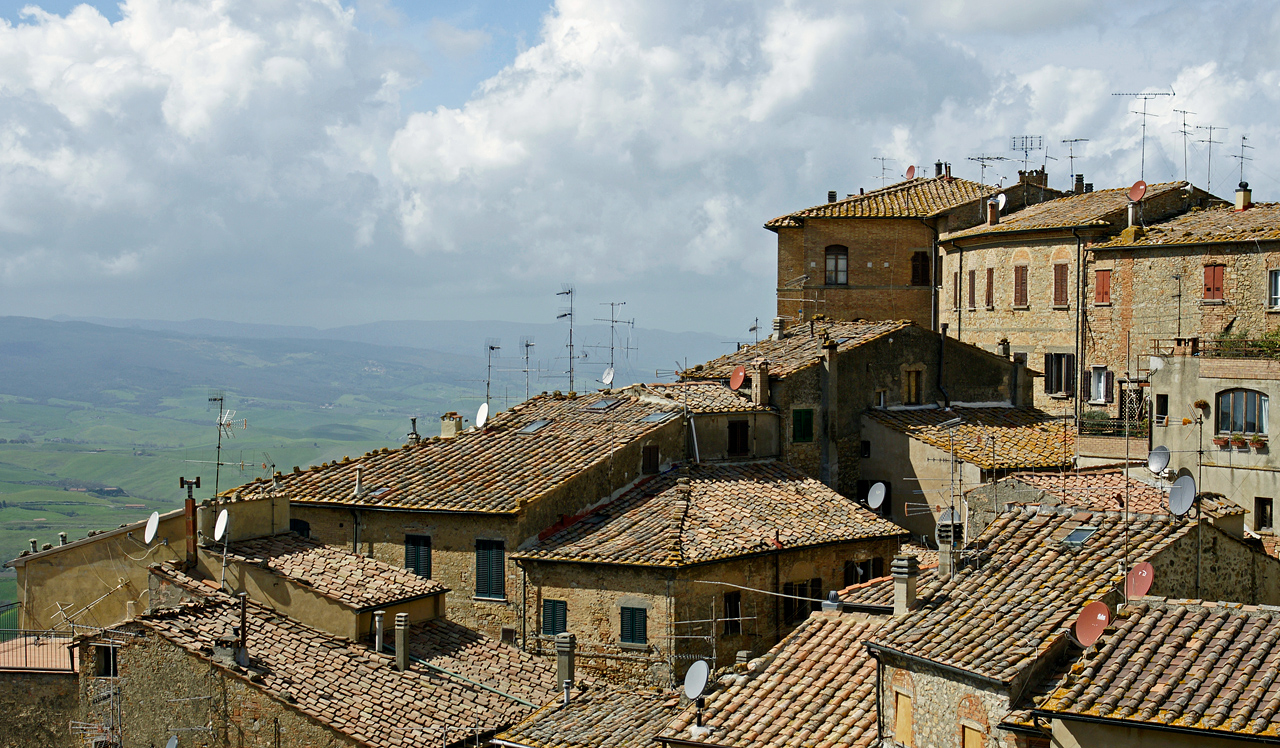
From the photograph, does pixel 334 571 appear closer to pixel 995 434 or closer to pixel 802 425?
pixel 802 425

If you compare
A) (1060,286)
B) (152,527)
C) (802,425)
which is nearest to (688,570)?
(802,425)

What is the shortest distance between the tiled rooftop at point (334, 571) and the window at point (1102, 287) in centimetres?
2188

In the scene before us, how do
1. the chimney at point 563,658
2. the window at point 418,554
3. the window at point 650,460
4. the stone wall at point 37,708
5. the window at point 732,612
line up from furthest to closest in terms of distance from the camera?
1. the window at point 650,460
2. the window at point 418,554
3. the window at point 732,612
4. the chimney at point 563,658
5. the stone wall at point 37,708

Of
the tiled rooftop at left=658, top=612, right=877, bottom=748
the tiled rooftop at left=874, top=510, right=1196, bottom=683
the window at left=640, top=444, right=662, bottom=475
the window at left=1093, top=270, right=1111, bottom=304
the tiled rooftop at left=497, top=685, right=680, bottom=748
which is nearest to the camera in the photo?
the tiled rooftop at left=874, top=510, right=1196, bottom=683

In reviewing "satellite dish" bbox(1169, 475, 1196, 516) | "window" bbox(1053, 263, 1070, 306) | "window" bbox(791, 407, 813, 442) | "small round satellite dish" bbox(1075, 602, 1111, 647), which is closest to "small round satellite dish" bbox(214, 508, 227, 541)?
"window" bbox(791, 407, 813, 442)

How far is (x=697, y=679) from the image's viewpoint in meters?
23.4

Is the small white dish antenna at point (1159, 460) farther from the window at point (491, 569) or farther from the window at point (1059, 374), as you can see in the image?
the window at point (1059, 374)

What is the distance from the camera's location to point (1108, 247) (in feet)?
136

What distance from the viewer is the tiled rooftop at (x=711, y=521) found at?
30.1 m

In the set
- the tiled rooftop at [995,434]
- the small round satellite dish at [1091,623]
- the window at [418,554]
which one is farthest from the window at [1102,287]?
the small round satellite dish at [1091,623]

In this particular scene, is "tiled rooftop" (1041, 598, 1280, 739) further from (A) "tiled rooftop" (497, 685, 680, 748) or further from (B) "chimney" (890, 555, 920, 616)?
(A) "tiled rooftop" (497, 685, 680, 748)

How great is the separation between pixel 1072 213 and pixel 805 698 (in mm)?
26350

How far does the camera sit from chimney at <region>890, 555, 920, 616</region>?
21.6 meters

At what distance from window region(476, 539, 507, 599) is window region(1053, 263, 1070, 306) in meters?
20.8
